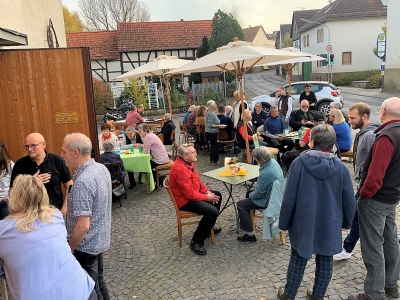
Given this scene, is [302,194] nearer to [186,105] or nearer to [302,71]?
[186,105]

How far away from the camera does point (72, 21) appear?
4088cm

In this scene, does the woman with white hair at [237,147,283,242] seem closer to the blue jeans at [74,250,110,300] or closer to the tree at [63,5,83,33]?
the blue jeans at [74,250,110,300]

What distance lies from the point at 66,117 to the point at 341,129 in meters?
5.12

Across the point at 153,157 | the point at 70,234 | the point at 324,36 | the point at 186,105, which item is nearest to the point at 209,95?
the point at 186,105

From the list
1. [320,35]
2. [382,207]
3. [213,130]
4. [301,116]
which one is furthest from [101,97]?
[320,35]

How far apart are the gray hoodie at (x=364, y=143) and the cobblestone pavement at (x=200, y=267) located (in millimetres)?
1195

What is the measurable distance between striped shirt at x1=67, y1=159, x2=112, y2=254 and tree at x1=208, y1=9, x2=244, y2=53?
2271cm

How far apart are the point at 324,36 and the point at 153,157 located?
104 ft

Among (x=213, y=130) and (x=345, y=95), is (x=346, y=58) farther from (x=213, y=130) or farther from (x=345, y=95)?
(x=213, y=130)

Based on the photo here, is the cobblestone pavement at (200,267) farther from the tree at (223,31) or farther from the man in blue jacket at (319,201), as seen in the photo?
the tree at (223,31)

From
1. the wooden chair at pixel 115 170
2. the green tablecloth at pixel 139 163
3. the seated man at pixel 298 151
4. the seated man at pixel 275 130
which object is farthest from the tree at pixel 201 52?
the wooden chair at pixel 115 170

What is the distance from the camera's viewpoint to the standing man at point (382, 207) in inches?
116

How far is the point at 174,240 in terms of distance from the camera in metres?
4.88

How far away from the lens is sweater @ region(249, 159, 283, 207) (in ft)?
14.5
